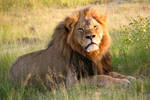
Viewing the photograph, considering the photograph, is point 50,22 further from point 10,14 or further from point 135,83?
point 135,83

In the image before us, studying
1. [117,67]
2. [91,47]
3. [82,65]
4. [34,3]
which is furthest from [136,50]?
[34,3]

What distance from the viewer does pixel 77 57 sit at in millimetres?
5723

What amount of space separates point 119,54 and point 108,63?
2.92 ft

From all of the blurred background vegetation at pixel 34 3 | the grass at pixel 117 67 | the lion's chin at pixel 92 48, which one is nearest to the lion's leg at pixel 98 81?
the grass at pixel 117 67

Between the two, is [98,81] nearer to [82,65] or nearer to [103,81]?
[103,81]

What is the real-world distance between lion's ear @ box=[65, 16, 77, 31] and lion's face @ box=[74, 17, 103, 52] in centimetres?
7

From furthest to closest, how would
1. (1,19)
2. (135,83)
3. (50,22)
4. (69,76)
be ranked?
(1,19) → (50,22) → (69,76) → (135,83)

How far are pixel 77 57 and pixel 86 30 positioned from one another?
1.63 ft

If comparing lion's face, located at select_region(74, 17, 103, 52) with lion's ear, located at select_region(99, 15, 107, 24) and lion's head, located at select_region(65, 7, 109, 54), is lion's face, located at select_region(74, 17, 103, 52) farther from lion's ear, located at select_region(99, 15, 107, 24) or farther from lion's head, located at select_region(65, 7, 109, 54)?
lion's ear, located at select_region(99, 15, 107, 24)

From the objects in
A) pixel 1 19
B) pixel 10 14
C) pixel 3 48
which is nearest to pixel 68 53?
pixel 3 48

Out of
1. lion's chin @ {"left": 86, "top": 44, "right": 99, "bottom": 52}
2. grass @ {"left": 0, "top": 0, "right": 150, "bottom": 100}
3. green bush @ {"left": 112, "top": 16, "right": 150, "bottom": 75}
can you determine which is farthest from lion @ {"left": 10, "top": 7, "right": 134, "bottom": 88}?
green bush @ {"left": 112, "top": 16, "right": 150, "bottom": 75}

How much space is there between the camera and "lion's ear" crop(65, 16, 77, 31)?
18.7 feet

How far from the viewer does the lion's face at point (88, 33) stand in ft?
17.7

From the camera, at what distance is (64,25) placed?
5859 mm
